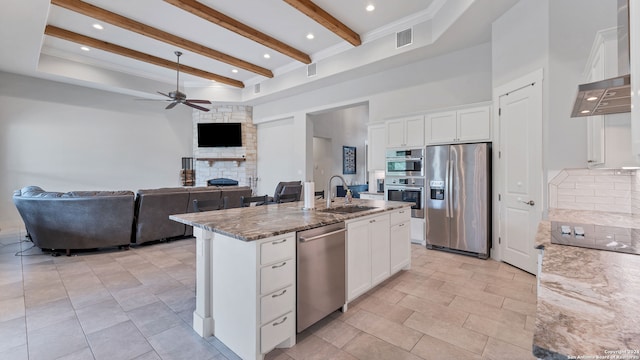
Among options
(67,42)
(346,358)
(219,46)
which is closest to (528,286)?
(346,358)

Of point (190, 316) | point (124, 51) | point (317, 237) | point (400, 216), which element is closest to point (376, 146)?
point (400, 216)

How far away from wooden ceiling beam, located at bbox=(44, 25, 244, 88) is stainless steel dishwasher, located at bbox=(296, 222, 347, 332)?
609 cm

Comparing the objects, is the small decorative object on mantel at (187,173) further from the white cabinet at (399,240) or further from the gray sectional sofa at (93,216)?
the white cabinet at (399,240)

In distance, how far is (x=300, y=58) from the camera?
588cm

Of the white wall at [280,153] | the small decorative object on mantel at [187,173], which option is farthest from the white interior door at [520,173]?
the small decorative object on mantel at [187,173]

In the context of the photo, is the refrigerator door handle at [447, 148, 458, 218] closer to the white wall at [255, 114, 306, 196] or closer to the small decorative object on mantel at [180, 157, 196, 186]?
the white wall at [255, 114, 306, 196]

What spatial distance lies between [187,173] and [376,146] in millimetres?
6171

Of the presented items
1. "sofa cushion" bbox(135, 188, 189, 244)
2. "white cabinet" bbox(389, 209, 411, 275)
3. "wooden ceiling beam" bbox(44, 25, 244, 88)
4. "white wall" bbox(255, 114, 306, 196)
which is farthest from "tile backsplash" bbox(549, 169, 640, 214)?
"wooden ceiling beam" bbox(44, 25, 244, 88)

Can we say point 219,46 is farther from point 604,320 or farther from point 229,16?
point 604,320

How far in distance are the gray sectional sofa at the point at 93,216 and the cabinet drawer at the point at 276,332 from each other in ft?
11.8

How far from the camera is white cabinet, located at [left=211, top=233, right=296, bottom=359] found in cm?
177

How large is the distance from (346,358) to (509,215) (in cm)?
304

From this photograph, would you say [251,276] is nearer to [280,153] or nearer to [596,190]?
[596,190]

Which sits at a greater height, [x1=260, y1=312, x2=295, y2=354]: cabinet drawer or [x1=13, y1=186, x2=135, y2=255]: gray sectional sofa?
[x1=13, y1=186, x2=135, y2=255]: gray sectional sofa
